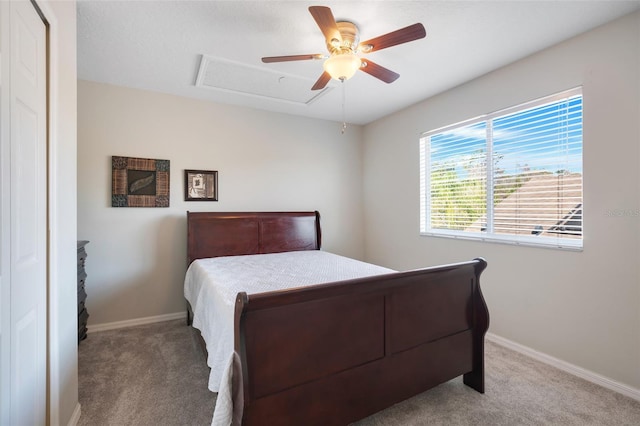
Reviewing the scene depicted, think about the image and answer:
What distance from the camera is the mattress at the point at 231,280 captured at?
156 centimetres

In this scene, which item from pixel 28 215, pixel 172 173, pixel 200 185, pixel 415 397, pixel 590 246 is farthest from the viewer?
pixel 200 185

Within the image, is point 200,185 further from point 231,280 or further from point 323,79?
point 323,79

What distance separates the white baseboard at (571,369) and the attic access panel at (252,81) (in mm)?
3063

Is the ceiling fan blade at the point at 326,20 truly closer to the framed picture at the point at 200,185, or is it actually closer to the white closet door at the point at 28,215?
the white closet door at the point at 28,215

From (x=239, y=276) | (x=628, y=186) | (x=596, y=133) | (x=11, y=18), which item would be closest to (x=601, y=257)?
(x=628, y=186)

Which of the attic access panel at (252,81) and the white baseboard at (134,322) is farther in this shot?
the white baseboard at (134,322)

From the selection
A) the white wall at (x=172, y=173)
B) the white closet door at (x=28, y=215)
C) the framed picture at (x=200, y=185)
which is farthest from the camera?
the framed picture at (x=200, y=185)

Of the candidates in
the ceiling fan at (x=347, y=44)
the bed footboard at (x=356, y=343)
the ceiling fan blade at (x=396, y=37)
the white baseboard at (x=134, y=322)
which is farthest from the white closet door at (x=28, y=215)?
the white baseboard at (x=134, y=322)

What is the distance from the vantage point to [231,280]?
7.04 ft

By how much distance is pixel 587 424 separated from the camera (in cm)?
167

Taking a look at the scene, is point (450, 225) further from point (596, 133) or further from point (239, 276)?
point (239, 276)

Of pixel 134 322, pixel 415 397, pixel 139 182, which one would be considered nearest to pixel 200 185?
pixel 139 182

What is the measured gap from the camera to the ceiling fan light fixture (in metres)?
1.79

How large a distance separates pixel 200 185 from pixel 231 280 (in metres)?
1.68
